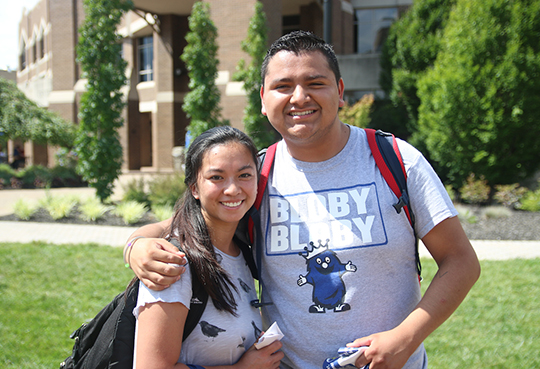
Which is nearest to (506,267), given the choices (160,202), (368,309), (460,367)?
(460,367)

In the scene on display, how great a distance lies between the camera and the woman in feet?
4.99

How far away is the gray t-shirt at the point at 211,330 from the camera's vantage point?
5.09 feet

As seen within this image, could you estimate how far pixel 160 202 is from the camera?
10930mm

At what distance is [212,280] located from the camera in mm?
1681

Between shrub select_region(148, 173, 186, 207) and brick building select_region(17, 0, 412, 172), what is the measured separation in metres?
5.69

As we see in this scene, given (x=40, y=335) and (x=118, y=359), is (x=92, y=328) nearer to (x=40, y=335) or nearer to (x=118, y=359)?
(x=118, y=359)

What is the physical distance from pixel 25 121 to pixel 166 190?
1426 centimetres

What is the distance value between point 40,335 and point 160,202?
Answer: 22.7 ft

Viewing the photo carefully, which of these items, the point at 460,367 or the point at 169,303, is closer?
the point at 169,303

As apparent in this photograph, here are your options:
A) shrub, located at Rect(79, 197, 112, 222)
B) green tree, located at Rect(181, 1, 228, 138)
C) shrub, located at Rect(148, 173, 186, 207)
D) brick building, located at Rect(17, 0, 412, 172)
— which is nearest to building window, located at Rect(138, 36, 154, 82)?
brick building, located at Rect(17, 0, 412, 172)

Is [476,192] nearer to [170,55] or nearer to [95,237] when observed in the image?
[95,237]

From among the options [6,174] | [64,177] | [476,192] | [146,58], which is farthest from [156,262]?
[146,58]

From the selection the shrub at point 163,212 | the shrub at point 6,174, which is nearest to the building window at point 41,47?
the shrub at point 6,174

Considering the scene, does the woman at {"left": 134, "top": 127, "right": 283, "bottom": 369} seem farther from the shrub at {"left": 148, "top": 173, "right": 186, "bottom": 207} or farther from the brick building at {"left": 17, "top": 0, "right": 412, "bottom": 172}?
the brick building at {"left": 17, "top": 0, "right": 412, "bottom": 172}
